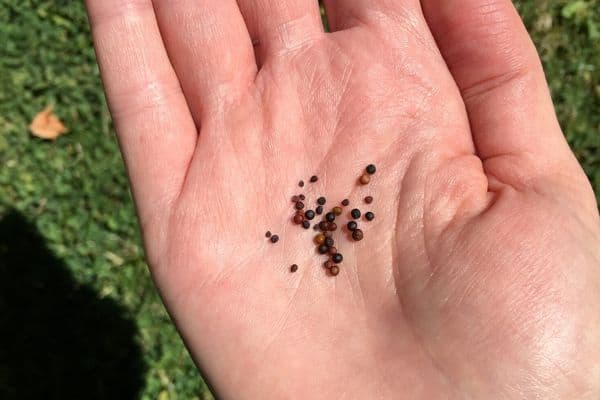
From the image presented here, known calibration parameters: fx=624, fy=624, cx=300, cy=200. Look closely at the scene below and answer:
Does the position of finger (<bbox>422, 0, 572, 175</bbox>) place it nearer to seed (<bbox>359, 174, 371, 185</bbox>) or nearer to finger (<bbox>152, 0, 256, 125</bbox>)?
seed (<bbox>359, 174, 371, 185</bbox>)

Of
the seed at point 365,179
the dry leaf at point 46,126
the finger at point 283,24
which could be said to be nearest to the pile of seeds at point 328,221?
the seed at point 365,179

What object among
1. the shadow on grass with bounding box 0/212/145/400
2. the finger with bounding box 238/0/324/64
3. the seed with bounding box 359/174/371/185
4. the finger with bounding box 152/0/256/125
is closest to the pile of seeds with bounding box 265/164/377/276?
the seed with bounding box 359/174/371/185

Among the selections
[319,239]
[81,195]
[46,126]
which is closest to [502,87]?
[319,239]

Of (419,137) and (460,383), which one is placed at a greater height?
(419,137)

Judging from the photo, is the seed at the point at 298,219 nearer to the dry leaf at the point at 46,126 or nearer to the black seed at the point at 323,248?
the black seed at the point at 323,248

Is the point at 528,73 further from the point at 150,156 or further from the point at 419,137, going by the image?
the point at 150,156

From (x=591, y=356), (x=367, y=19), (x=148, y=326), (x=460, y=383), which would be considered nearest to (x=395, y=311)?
(x=460, y=383)
